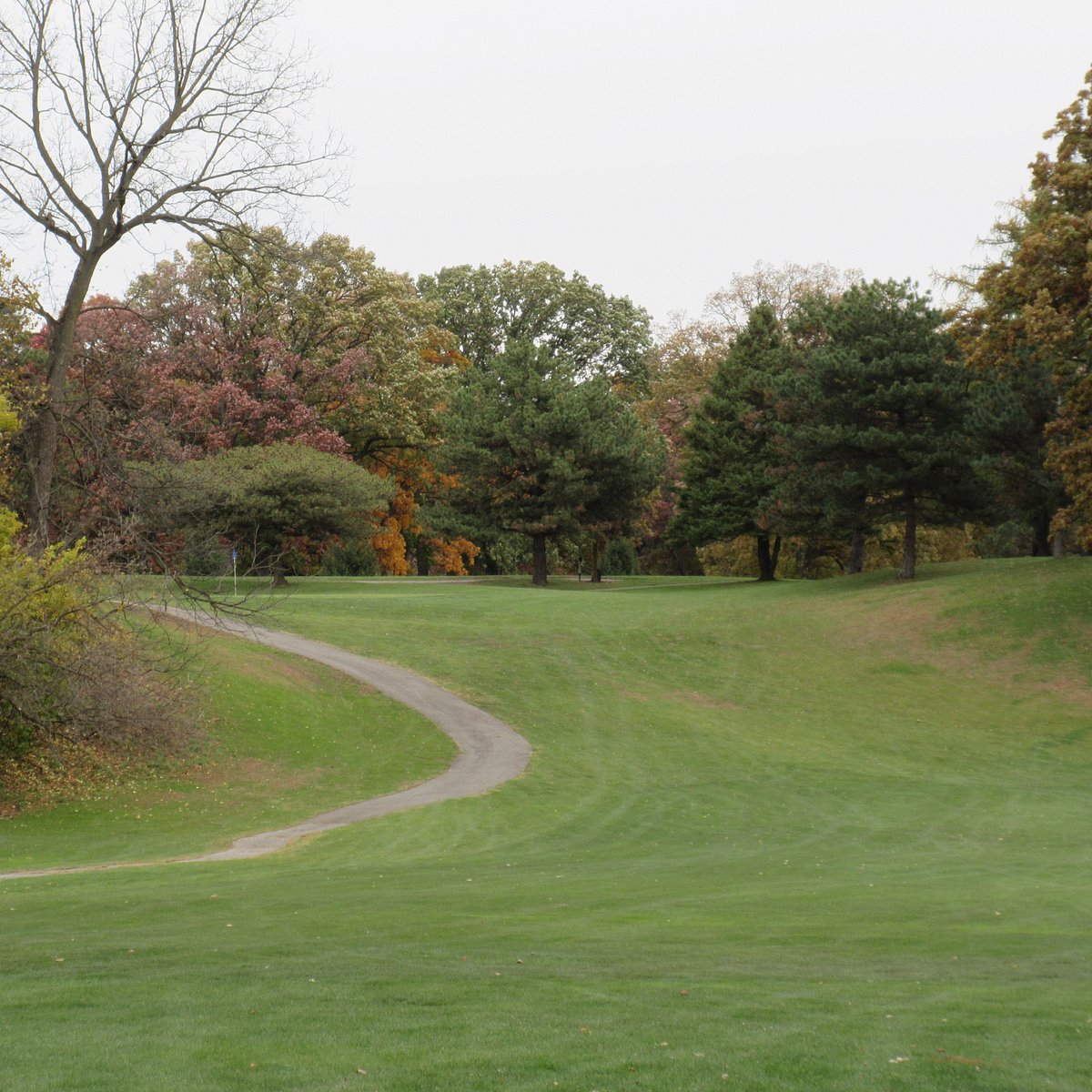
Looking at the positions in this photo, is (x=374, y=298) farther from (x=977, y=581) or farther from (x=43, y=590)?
(x=43, y=590)

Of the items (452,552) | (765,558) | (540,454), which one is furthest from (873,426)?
(452,552)

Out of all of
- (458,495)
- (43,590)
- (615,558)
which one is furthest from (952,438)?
(43,590)

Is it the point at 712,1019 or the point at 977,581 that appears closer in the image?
the point at 712,1019

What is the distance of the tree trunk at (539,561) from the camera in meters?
56.6

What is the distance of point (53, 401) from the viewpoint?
23672 millimetres

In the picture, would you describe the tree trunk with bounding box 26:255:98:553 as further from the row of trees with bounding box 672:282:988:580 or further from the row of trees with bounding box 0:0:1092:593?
the row of trees with bounding box 672:282:988:580

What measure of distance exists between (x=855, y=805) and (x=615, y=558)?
4836cm

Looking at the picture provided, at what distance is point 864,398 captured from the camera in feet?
144

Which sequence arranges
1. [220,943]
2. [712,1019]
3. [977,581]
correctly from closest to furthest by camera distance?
1. [712,1019]
2. [220,943]
3. [977,581]

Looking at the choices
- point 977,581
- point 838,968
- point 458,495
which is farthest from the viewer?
point 458,495

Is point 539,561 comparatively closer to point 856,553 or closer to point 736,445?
point 736,445

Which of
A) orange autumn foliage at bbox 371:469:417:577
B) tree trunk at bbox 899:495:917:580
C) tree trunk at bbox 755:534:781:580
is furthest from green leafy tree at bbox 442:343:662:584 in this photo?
tree trunk at bbox 899:495:917:580

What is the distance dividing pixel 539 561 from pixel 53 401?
116 feet

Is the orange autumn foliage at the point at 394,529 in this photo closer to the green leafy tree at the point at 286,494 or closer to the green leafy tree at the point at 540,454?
the green leafy tree at the point at 540,454
